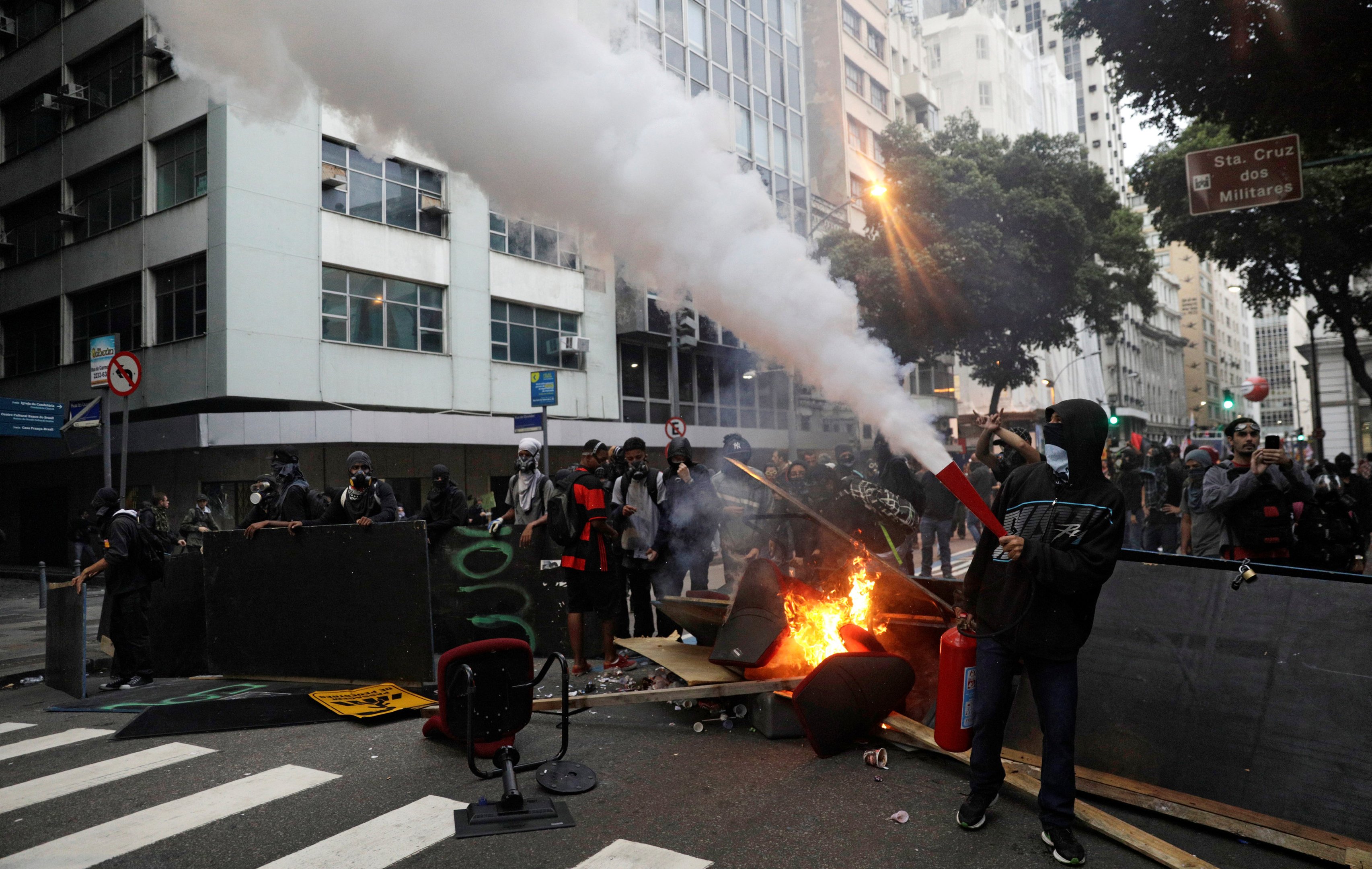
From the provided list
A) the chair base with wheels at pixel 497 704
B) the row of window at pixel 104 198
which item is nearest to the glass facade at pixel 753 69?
the row of window at pixel 104 198

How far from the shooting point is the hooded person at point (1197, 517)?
267 inches

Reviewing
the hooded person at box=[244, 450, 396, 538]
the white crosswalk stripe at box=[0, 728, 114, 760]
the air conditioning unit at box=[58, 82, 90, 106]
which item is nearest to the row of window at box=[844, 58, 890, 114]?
the air conditioning unit at box=[58, 82, 90, 106]

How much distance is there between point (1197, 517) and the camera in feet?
23.9

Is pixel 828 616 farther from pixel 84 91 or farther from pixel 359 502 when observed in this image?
pixel 84 91

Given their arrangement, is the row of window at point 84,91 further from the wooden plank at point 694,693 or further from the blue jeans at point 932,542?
the wooden plank at point 694,693

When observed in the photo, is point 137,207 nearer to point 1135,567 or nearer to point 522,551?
point 522,551

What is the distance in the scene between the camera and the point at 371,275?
63.6 ft

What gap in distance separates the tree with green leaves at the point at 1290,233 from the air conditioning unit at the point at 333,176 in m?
16.7

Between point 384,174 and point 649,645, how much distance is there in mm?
16538

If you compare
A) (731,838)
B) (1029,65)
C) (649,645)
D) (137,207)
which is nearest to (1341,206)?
(649,645)

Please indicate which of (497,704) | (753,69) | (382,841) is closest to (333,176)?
(753,69)

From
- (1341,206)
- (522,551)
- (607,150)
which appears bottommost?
(522,551)

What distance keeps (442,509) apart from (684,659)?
3.05 m

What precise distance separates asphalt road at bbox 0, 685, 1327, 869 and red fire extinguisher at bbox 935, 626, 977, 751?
1.08 ft
